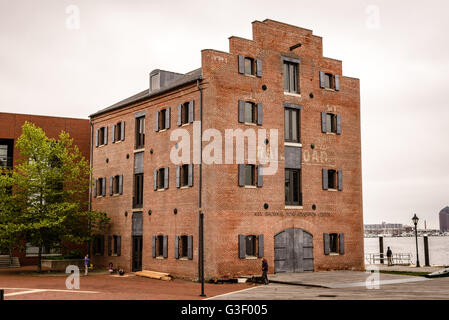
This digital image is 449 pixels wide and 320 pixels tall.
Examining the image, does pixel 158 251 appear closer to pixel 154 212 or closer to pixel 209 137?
pixel 154 212

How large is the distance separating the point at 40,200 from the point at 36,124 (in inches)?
497

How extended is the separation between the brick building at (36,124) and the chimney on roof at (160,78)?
1133cm

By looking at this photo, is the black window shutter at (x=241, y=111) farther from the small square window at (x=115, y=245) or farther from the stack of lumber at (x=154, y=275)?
the small square window at (x=115, y=245)

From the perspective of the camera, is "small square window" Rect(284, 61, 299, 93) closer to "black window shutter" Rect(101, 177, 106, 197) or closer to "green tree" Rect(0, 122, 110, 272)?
"green tree" Rect(0, 122, 110, 272)

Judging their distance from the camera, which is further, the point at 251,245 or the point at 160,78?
the point at 160,78

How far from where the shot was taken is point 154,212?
3478 cm

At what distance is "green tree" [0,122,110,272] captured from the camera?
3450 centimetres

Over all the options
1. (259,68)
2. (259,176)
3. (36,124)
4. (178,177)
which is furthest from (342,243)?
(36,124)

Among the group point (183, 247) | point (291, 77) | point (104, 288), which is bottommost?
point (104, 288)

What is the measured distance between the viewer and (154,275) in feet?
107

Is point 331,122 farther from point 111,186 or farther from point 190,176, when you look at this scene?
point 111,186

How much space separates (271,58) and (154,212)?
1298 cm
